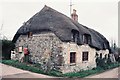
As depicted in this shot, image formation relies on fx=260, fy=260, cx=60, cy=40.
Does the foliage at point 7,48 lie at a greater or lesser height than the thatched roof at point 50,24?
lesser

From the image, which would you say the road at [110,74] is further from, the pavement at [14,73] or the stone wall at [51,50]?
the pavement at [14,73]

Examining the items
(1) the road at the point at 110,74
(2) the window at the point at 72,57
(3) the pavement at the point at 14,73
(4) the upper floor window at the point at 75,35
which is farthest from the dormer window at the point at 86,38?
(3) the pavement at the point at 14,73

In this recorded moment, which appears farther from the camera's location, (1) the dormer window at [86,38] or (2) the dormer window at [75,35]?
(1) the dormer window at [86,38]

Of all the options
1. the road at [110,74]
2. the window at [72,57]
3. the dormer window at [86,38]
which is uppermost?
the dormer window at [86,38]

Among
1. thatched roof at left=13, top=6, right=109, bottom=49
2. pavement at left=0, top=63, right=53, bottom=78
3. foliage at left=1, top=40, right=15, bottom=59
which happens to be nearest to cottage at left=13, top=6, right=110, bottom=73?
thatched roof at left=13, top=6, right=109, bottom=49

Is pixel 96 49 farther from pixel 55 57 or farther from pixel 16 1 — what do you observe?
pixel 16 1

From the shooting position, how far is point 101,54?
17.5ft

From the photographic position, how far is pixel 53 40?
16.1 ft

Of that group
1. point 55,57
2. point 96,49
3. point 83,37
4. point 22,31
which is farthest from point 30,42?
point 96,49

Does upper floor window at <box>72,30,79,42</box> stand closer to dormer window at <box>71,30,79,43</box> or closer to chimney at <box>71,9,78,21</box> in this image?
dormer window at <box>71,30,79,43</box>

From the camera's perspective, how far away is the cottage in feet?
16.1

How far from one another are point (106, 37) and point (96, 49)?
0.33 m

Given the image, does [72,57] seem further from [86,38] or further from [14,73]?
[14,73]

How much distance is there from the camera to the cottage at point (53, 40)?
16.1 ft
